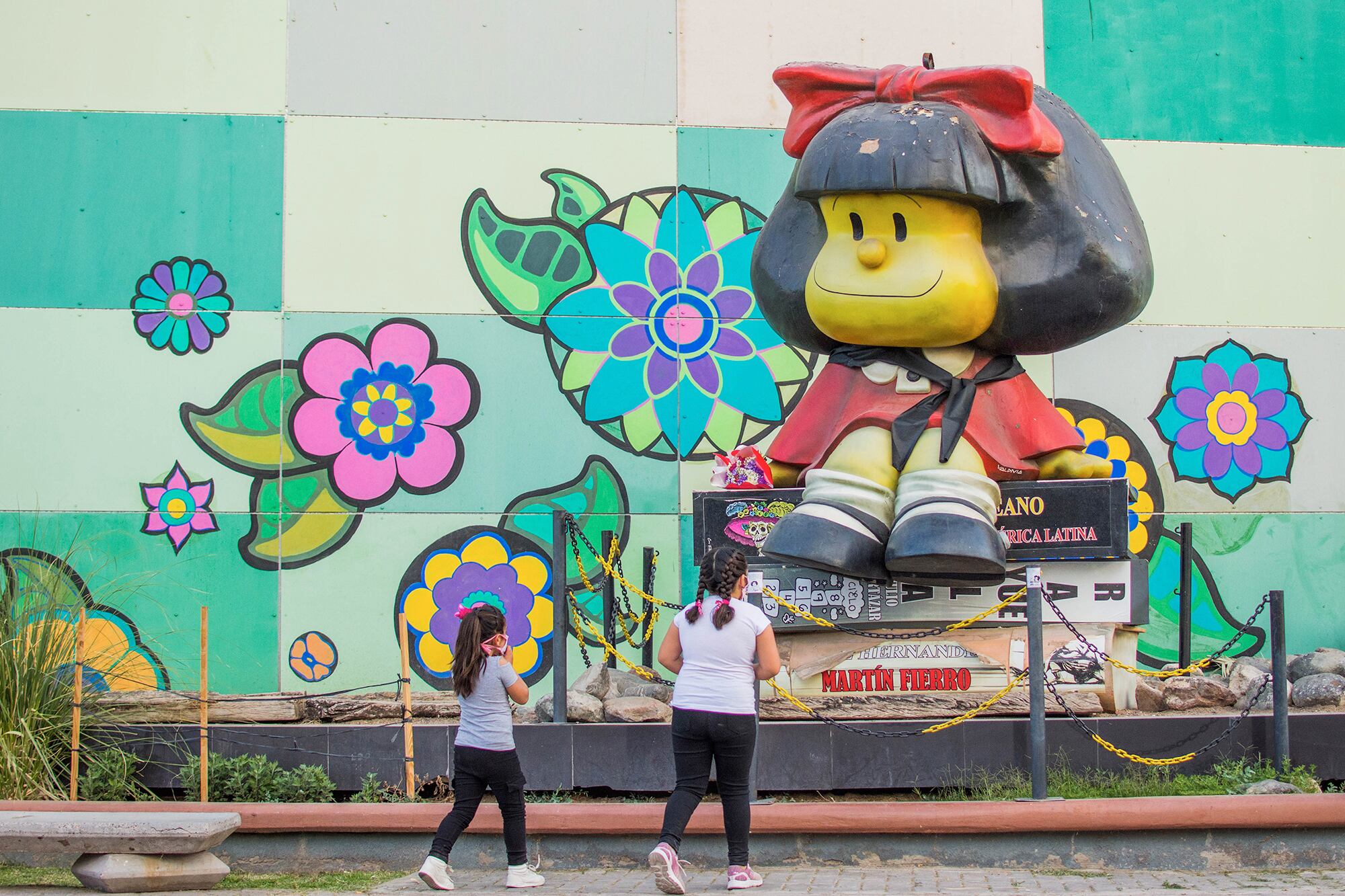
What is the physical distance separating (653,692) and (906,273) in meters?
2.59

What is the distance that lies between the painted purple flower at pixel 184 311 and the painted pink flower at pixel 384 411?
0.67 m

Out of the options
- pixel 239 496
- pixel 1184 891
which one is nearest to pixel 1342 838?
pixel 1184 891

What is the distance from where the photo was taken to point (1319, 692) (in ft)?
24.4

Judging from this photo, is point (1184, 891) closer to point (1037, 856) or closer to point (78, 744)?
point (1037, 856)

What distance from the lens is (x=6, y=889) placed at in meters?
5.88

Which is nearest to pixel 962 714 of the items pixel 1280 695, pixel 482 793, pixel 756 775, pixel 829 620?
pixel 829 620

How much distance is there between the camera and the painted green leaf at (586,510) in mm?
9930

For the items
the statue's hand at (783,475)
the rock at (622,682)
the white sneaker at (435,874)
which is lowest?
the white sneaker at (435,874)

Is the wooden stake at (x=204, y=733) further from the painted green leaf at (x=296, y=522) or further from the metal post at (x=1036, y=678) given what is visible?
the metal post at (x=1036, y=678)

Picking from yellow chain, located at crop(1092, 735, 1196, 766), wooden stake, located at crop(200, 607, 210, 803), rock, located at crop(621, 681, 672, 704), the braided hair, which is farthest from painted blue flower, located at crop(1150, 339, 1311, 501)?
wooden stake, located at crop(200, 607, 210, 803)

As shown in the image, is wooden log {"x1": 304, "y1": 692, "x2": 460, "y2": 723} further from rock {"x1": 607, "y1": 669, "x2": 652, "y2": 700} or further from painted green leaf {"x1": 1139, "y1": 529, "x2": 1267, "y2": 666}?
painted green leaf {"x1": 1139, "y1": 529, "x2": 1267, "y2": 666}

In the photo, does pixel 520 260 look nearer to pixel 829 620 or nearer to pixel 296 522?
pixel 296 522

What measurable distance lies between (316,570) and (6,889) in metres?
4.05

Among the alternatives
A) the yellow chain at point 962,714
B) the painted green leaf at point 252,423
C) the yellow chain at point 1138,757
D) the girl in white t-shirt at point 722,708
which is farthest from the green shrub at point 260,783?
the yellow chain at point 1138,757
